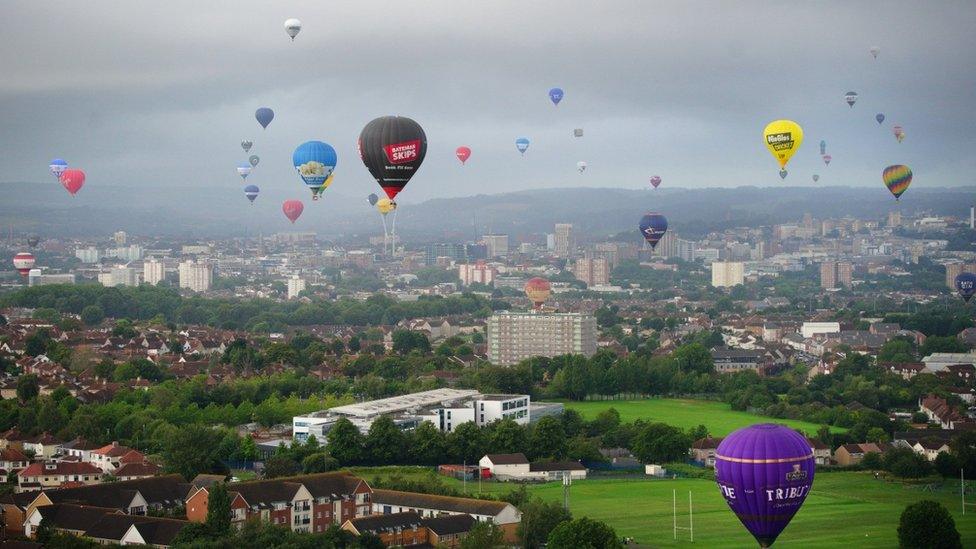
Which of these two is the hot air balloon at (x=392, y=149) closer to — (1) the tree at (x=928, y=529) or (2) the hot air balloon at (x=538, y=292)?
(1) the tree at (x=928, y=529)

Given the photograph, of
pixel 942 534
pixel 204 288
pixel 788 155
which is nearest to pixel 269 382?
pixel 788 155

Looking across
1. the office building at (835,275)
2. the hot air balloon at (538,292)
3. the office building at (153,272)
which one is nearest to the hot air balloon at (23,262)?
the hot air balloon at (538,292)

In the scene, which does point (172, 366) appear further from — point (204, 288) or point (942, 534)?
point (204, 288)

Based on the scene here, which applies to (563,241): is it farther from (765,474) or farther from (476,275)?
(765,474)

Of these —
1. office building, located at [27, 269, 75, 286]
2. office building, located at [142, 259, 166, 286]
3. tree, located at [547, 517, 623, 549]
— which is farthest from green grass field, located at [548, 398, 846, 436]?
office building, located at [142, 259, 166, 286]

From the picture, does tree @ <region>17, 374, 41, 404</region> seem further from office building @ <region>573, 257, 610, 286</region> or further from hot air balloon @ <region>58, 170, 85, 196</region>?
office building @ <region>573, 257, 610, 286</region>

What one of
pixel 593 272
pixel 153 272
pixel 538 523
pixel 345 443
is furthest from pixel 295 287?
pixel 538 523
